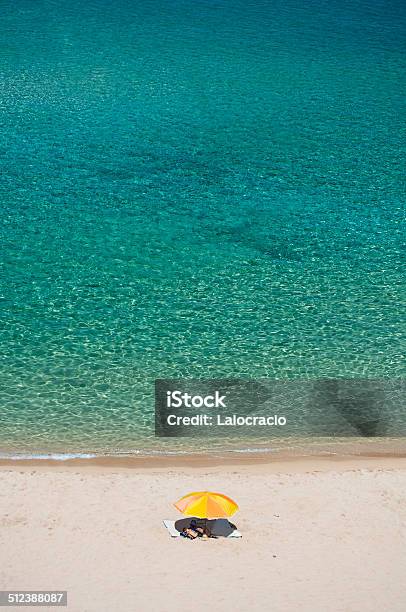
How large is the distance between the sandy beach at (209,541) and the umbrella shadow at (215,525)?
0.90 feet

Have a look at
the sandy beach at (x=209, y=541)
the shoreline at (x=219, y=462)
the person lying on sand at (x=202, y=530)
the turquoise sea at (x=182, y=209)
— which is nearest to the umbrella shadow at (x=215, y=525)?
the person lying on sand at (x=202, y=530)

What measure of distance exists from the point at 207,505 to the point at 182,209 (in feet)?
62.0

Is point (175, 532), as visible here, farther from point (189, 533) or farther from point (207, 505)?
point (207, 505)

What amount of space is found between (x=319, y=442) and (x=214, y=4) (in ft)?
151

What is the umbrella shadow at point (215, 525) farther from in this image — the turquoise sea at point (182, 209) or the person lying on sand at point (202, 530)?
the turquoise sea at point (182, 209)

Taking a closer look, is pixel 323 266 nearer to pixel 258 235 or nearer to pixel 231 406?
pixel 258 235

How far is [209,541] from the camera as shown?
66.2 feet

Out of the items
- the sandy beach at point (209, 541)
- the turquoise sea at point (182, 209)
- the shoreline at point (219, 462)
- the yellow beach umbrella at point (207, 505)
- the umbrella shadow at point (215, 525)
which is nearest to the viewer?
the sandy beach at point (209, 541)

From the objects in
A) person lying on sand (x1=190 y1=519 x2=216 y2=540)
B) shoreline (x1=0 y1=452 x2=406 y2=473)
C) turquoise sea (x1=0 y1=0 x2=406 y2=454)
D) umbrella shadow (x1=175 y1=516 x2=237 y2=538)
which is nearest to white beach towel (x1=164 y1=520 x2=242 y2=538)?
umbrella shadow (x1=175 y1=516 x2=237 y2=538)

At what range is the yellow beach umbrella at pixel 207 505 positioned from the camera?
20250 mm

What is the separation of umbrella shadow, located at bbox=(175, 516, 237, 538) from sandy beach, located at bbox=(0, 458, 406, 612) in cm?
27

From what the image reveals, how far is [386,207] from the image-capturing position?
126 ft

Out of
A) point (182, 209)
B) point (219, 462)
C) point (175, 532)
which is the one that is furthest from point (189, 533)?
point (182, 209)

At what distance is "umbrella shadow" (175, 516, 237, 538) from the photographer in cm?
2042
